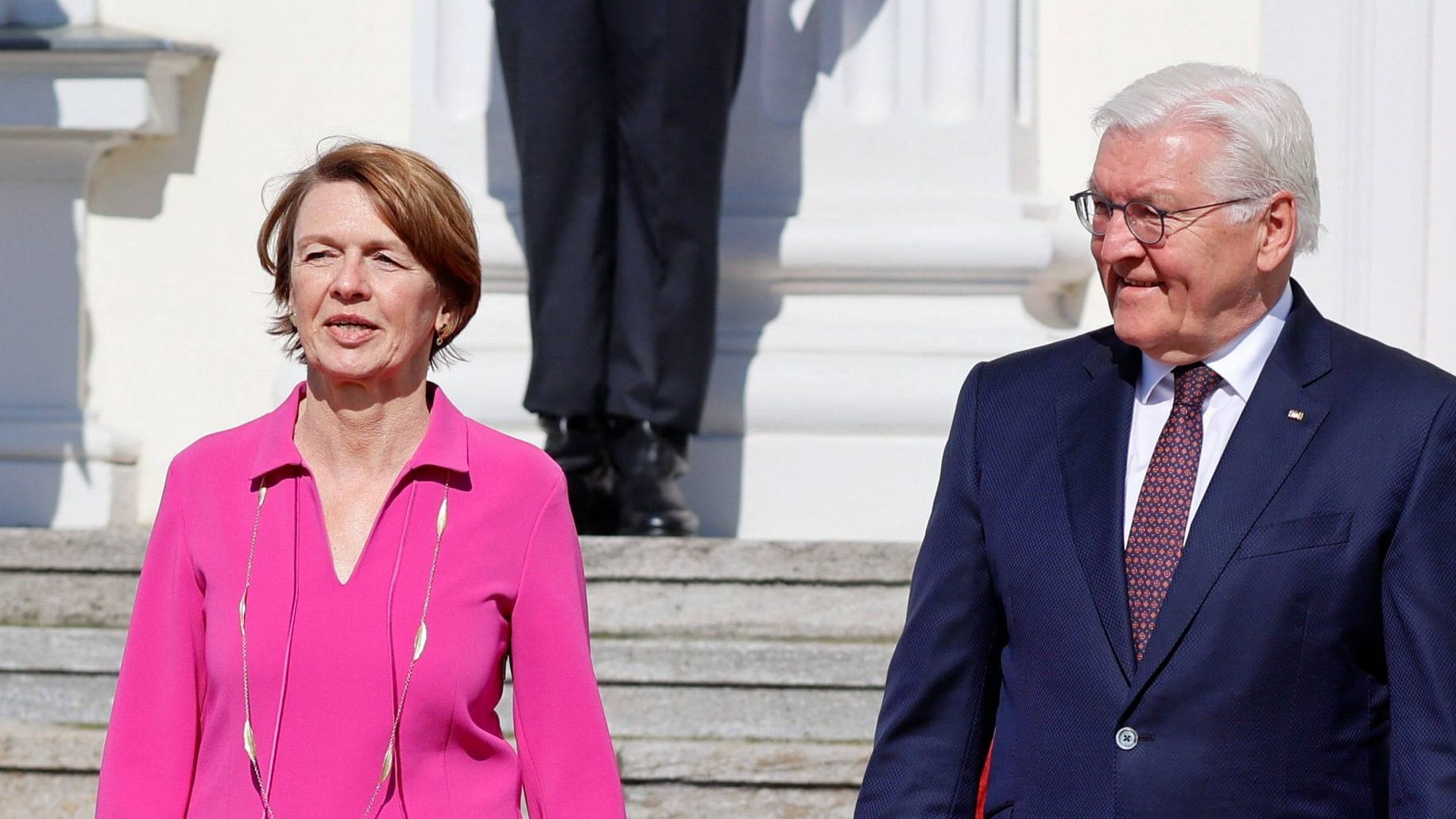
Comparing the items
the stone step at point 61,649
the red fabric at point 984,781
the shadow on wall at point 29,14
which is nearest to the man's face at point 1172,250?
the red fabric at point 984,781

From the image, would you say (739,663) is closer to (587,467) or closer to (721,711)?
(721,711)

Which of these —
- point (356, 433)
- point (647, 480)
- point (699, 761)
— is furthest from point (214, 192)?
point (356, 433)

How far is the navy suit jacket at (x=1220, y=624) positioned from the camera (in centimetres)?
223

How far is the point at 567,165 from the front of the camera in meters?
4.48

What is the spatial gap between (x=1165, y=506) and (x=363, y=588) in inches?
35.9

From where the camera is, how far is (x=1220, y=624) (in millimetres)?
2254

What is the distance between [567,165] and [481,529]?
2.09 m

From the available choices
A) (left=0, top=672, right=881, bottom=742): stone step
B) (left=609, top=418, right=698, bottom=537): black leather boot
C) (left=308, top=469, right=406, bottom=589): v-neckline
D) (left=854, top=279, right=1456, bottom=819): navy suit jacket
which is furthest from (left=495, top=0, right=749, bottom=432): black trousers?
(left=854, top=279, right=1456, bottom=819): navy suit jacket

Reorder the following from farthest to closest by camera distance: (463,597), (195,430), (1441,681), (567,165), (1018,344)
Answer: (195,430) < (1018,344) < (567,165) < (463,597) < (1441,681)

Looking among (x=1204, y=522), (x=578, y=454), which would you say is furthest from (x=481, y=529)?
(x=578, y=454)

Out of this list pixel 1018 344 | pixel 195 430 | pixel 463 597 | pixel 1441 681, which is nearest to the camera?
pixel 1441 681

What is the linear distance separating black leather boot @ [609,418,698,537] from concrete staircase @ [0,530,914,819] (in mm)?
179

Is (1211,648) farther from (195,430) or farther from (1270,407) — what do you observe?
(195,430)

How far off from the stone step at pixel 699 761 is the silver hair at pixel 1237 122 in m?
1.61
